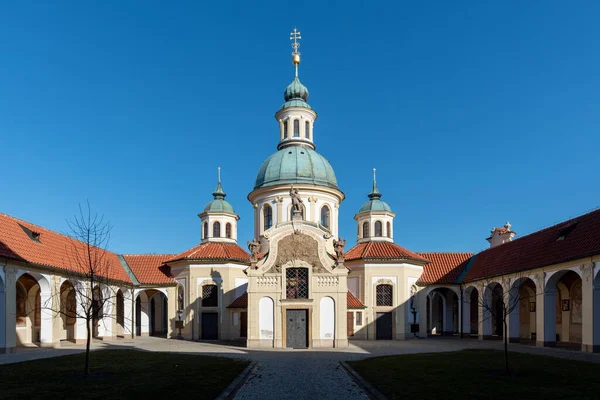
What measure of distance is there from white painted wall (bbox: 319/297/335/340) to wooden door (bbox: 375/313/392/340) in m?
11.3

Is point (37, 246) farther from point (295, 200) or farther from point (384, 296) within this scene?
point (384, 296)

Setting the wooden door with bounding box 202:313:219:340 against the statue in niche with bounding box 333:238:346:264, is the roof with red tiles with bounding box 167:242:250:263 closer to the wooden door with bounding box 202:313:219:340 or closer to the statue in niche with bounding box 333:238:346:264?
the wooden door with bounding box 202:313:219:340

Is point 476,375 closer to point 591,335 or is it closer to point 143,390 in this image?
point 143,390

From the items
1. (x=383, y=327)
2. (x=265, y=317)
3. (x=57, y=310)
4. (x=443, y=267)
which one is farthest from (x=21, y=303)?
(x=443, y=267)

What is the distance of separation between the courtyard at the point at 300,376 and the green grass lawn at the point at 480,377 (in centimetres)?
3

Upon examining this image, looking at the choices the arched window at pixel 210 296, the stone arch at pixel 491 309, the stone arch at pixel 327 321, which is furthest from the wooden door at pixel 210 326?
the stone arch at pixel 491 309

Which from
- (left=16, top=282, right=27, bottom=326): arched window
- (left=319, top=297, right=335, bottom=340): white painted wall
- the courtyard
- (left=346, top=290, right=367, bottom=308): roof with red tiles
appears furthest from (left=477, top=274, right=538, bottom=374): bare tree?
(left=16, top=282, right=27, bottom=326): arched window

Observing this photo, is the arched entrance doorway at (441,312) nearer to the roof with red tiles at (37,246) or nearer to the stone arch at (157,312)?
the stone arch at (157,312)

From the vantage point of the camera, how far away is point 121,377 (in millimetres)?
17375

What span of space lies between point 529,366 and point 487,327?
2196 centimetres

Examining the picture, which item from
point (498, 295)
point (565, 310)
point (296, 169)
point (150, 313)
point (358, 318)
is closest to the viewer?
point (565, 310)

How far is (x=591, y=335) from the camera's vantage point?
26.4m

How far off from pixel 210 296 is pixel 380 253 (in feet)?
48.0

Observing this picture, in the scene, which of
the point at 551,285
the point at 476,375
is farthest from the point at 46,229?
the point at 551,285
